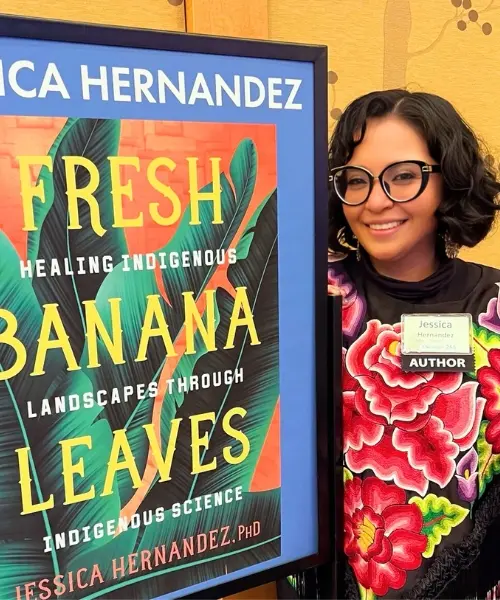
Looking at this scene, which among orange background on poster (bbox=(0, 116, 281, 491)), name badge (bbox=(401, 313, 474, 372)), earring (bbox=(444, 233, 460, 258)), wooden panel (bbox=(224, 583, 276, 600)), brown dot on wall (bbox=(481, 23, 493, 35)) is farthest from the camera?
brown dot on wall (bbox=(481, 23, 493, 35))

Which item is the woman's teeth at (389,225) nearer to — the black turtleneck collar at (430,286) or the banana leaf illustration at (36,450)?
the black turtleneck collar at (430,286)

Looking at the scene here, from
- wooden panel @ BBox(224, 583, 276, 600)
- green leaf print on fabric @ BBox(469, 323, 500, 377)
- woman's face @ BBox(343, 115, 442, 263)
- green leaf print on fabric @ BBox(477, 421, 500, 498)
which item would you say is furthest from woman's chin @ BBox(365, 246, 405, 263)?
wooden panel @ BBox(224, 583, 276, 600)

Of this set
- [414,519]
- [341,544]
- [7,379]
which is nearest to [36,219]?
[7,379]

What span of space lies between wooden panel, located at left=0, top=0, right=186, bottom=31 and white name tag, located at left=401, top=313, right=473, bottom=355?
0.52m

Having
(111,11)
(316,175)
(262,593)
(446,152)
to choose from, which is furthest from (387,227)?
(262,593)

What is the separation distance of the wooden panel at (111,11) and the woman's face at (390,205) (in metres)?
0.33

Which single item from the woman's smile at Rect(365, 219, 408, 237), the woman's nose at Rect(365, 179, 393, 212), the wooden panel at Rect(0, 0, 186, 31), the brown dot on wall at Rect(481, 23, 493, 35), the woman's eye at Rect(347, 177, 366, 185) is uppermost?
the brown dot on wall at Rect(481, 23, 493, 35)

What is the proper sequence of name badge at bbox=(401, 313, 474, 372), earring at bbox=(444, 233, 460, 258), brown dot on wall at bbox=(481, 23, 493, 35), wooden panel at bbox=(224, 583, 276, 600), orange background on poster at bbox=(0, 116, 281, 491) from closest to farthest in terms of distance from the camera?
1. orange background on poster at bbox=(0, 116, 281, 491)
2. name badge at bbox=(401, 313, 474, 372)
3. earring at bbox=(444, 233, 460, 258)
4. wooden panel at bbox=(224, 583, 276, 600)
5. brown dot on wall at bbox=(481, 23, 493, 35)

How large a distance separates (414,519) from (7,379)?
551mm

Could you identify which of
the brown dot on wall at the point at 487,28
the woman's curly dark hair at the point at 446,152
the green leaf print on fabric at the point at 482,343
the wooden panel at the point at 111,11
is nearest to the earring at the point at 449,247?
the woman's curly dark hair at the point at 446,152

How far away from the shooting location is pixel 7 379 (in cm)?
50

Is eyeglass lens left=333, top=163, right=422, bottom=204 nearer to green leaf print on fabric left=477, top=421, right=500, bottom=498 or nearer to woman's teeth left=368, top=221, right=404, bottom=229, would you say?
woman's teeth left=368, top=221, right=404, bottom=229

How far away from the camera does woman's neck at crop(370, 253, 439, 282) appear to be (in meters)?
0.86

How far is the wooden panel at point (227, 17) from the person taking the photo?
934mm
